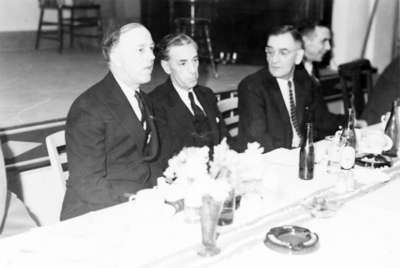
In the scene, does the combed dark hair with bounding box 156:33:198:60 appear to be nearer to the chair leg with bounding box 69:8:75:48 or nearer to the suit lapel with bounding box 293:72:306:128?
the suit lapel with bounding box 293:72:306:128

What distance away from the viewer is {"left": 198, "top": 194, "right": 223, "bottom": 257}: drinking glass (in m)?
1.49

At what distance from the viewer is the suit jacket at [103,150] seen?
2322mm

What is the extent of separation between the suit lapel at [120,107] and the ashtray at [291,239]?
3.19ft

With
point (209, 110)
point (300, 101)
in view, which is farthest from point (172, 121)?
point (300, 101)

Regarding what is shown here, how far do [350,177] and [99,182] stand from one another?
99 cm

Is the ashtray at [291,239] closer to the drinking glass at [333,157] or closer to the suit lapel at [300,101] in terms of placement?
the drinking glass at [333,157]

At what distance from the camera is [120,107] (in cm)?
245

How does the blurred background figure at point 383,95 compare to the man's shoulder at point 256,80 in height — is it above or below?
below

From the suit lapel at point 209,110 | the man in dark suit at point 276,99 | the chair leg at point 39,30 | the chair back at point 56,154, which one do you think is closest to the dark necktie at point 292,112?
the man in dark suit at point 276,99

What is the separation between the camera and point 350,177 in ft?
7.04

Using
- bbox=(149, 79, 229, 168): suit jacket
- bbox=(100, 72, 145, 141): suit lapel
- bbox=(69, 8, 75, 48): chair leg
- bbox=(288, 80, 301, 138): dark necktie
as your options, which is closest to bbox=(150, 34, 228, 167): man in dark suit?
bbox=(149, 79, 229, 168): suit jacket

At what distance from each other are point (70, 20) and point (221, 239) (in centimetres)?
635

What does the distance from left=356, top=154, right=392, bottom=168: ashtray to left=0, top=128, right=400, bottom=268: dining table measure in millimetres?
288

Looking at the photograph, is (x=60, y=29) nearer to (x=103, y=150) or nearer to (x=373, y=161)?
(x=103, y=150)
